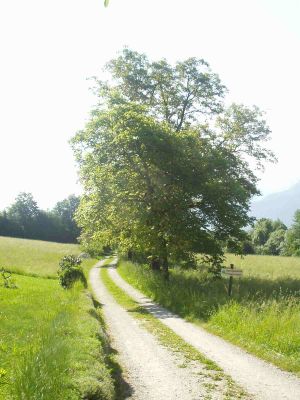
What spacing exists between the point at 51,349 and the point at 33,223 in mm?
137149

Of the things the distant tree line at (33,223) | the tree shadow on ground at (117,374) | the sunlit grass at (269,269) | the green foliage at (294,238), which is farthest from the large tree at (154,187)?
the distant tree line at (33,223)

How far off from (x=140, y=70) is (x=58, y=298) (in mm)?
22737

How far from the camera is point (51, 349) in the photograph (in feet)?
27.6

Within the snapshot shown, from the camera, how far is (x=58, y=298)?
75.7ft

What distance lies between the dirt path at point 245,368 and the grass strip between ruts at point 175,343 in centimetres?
23

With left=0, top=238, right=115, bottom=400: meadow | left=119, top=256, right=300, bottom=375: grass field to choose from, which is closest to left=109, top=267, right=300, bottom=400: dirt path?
left=119, top=256, right=300, bottom=375: grass field

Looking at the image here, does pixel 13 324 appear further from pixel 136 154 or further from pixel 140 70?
pixel 140 70

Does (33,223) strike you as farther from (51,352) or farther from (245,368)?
(51,352)

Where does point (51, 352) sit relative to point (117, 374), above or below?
above

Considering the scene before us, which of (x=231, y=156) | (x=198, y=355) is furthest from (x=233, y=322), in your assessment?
(x=231, y=156)

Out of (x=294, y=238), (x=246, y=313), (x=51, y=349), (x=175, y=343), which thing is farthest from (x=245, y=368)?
(x=294, y=238)

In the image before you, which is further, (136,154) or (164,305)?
(136,154)

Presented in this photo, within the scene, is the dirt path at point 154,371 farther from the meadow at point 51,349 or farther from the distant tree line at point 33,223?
the distant tree line at point 33,223

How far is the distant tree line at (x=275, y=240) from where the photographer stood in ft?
333
